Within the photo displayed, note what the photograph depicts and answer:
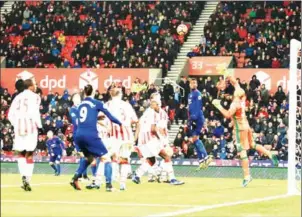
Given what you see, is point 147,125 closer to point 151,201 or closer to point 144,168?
point 144,168

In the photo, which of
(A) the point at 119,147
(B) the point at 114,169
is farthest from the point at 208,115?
(A) the point at 119,147

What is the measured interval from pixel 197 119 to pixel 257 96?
10.3 metres

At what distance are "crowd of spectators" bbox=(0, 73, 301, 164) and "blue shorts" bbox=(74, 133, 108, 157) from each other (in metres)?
13.6

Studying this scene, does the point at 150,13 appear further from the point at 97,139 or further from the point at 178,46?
the point at 97,139

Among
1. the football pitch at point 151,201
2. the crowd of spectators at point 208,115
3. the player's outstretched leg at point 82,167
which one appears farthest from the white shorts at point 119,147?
the crowd of spectators at point 208,115

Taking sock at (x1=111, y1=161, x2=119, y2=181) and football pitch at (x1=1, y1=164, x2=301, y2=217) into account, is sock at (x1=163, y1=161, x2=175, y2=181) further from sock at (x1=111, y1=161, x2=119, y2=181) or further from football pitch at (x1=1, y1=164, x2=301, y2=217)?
Result: sock at (x1=111, y1=161, x2=119, y2=181)

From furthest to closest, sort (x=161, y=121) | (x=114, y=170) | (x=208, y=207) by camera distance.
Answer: (x=161, y=121) → (x=114, y=170) → (x=208, y=207)

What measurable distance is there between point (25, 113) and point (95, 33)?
24.6 metres

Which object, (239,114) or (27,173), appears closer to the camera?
(27,173)

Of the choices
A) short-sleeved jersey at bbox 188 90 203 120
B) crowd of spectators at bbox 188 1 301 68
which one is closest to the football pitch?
short-sleeved jersey at bbox 188 90 203 120

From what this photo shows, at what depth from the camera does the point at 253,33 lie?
39625 mm

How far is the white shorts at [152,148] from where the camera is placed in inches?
834

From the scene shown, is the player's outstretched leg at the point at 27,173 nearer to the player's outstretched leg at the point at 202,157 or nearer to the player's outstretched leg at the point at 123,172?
the player's outstretched leg at the point at 123,172

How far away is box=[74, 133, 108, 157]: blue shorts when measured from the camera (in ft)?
57.1
